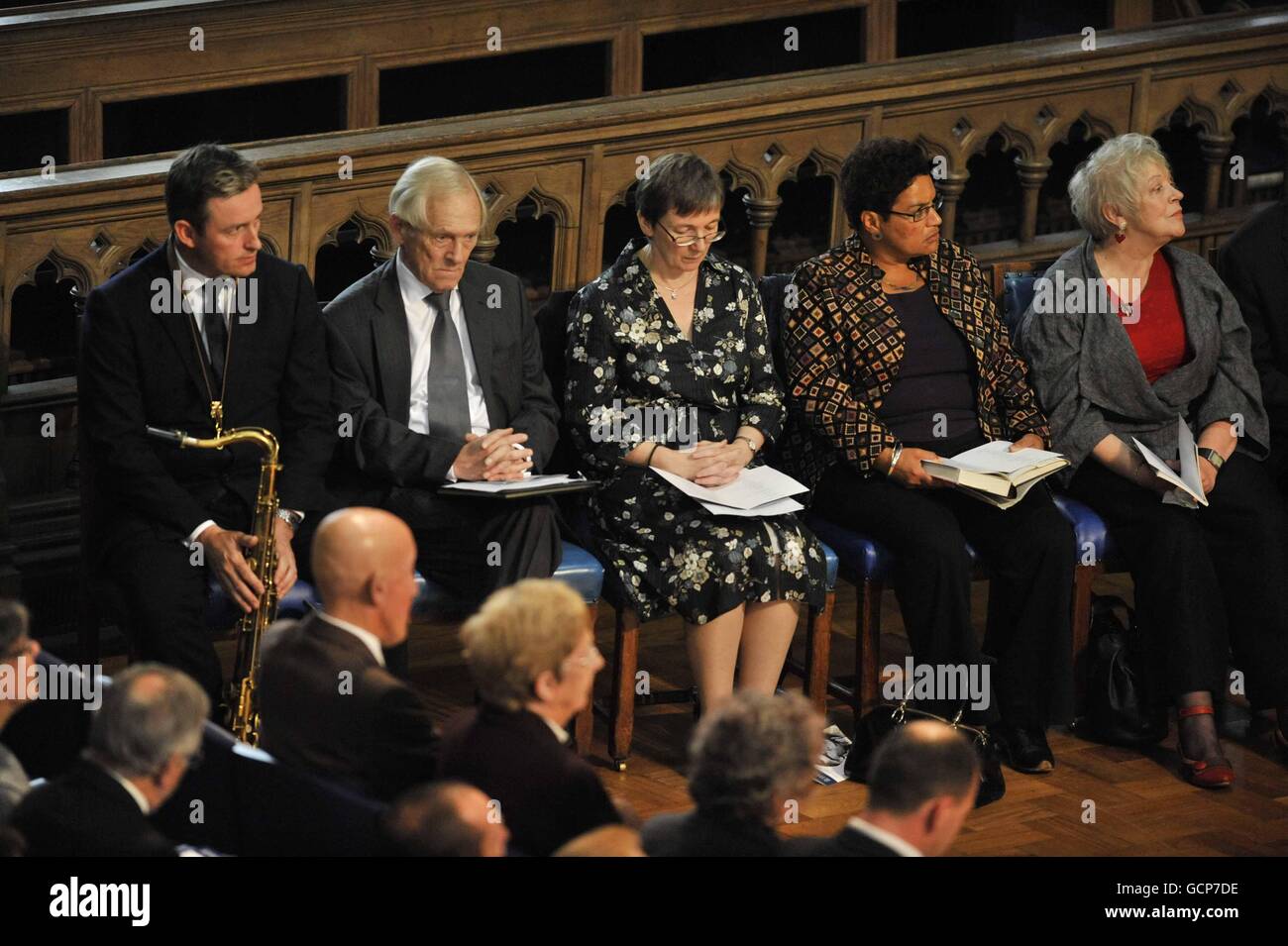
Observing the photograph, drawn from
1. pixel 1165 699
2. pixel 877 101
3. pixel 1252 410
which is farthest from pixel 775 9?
pixel 1165 699

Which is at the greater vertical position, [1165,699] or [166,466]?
[166,466]

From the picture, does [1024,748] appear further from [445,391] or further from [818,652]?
[445,391]

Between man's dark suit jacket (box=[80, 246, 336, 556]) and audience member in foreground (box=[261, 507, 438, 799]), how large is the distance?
1154mm

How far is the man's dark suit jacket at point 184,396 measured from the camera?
4273 mm

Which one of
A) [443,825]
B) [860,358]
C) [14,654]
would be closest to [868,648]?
[860,358]

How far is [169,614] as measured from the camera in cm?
417

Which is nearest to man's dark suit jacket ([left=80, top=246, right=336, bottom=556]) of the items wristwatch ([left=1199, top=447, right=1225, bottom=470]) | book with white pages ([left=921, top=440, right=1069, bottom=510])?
book with white pages ([left=921, top=440, right=1069, bottom=510])

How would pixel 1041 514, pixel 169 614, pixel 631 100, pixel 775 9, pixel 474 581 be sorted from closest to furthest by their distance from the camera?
pixel 169 614, pixel 474 581, pixel 1041 514, pixel 631 100, pixel 775 9

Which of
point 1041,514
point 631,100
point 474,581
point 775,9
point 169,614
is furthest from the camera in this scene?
point 775,9

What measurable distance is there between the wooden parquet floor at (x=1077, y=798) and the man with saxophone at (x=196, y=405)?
91cm

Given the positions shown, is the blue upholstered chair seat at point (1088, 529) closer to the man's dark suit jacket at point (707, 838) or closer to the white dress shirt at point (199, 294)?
the white dress shirt at point (199, 294)

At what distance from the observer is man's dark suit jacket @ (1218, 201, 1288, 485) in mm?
5238

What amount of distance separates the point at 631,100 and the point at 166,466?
74.4 inches

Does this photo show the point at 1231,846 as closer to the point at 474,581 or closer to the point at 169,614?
the point at 474,581
